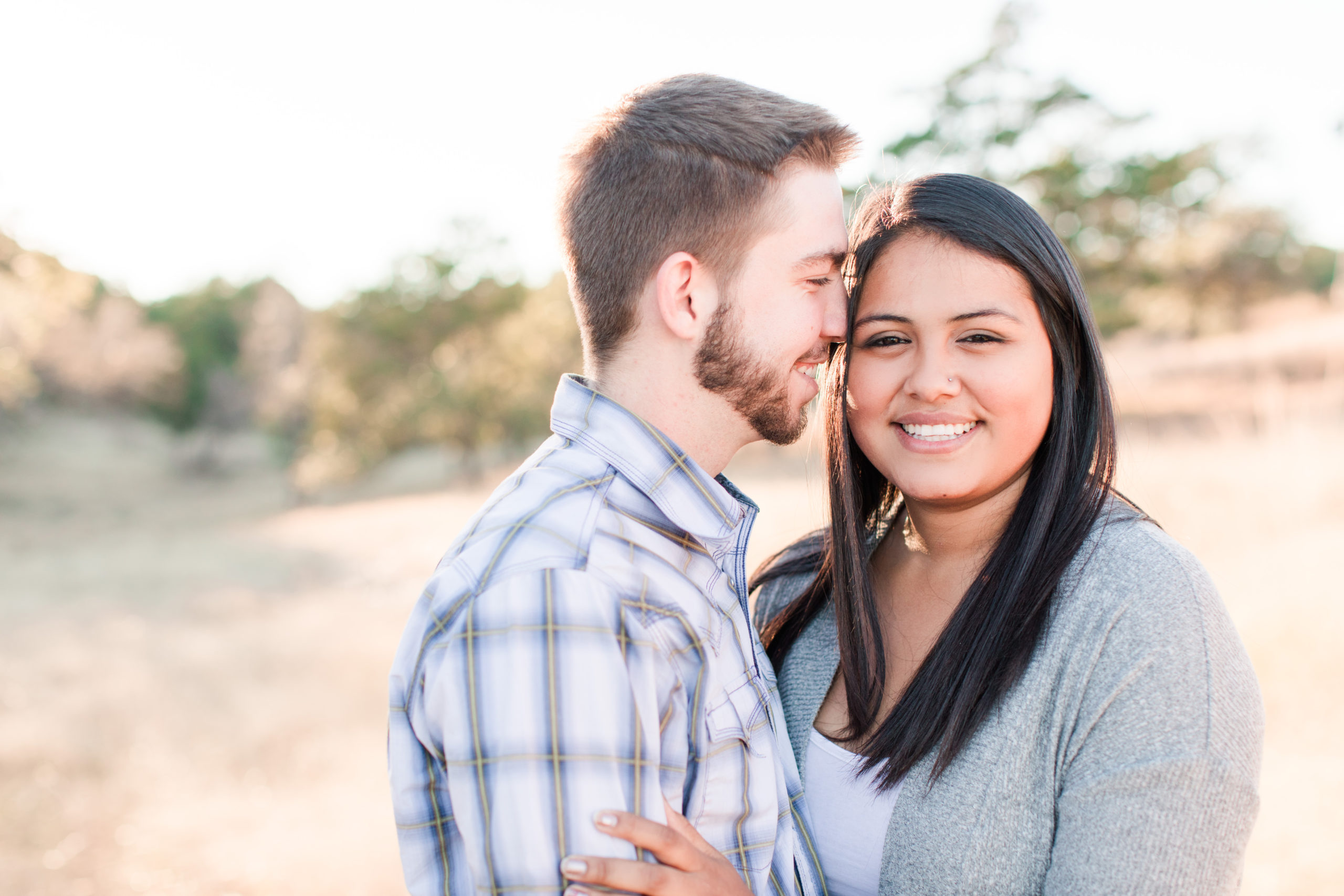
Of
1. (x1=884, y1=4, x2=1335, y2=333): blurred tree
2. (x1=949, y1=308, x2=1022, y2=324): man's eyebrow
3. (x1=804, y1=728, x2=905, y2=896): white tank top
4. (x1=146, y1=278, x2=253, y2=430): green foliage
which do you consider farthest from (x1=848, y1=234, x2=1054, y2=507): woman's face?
(x1=146, y1=278, x2=253, y2=430): green foliage

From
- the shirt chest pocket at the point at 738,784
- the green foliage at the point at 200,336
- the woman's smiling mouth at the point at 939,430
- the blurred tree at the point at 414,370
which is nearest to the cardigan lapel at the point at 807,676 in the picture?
the shirt chest pocket at the point at 738,784

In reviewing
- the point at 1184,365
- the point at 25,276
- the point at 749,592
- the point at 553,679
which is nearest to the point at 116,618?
the point at 25,276

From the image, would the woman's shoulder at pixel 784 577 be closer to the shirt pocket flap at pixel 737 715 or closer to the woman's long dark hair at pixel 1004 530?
the woman's long dark hair at pixel 1004 530

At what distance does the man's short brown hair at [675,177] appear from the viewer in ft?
5.55

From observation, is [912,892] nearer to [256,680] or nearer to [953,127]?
[256,680]

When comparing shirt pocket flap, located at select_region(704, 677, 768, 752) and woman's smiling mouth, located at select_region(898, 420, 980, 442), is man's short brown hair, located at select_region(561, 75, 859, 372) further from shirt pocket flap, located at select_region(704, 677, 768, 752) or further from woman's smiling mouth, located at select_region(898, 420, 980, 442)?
shirt pocket flap, located at select_region(704, 677, 768, 752)

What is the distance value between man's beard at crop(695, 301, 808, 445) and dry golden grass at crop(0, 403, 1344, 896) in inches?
101

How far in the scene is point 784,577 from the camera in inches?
95.5

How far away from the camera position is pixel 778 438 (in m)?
1.86

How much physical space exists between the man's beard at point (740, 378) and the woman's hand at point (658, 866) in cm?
77

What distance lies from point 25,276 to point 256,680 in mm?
6929

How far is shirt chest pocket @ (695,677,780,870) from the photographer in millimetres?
1474

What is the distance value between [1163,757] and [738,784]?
0.68 metres

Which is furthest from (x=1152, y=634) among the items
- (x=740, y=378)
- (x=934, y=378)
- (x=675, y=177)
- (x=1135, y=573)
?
(x=675, y=177)
